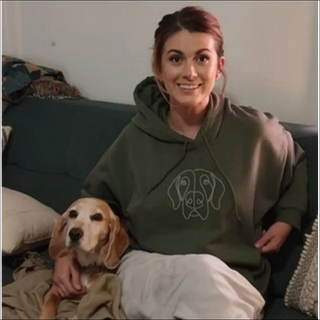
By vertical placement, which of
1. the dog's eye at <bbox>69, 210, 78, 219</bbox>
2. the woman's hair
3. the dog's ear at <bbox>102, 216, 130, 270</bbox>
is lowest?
the dog's ear at <bbox>102, 216, 130, 270</bbox>

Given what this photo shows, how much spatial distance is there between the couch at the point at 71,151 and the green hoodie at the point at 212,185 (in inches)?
1.9

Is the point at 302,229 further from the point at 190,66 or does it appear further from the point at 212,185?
the point at 190,66

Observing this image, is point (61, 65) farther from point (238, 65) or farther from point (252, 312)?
point (252, 312)

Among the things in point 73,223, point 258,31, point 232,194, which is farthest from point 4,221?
point 258,31

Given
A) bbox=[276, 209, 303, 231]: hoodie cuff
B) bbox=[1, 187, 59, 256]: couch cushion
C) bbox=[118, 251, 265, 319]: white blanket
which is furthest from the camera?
bbox=[276, 209, 303, 231]: hoodie cuff

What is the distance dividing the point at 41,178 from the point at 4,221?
273 millimetres

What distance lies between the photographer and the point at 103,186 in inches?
50.4

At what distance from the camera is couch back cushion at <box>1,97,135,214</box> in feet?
4.38

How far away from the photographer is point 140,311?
1076 millimetres

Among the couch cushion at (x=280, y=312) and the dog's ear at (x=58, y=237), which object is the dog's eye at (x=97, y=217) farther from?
the couch cushion at (x=280, y=312)

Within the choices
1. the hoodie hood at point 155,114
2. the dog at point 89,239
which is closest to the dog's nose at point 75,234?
the dog at point 89,239

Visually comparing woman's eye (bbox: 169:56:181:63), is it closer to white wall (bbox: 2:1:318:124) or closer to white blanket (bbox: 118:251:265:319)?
white wall (bbox: 2:1:318:124)

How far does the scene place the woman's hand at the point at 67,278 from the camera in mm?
1168

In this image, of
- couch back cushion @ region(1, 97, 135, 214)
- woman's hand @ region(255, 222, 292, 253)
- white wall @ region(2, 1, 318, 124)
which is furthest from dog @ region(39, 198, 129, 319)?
white wall @ region(2, 1, 318, 124)
